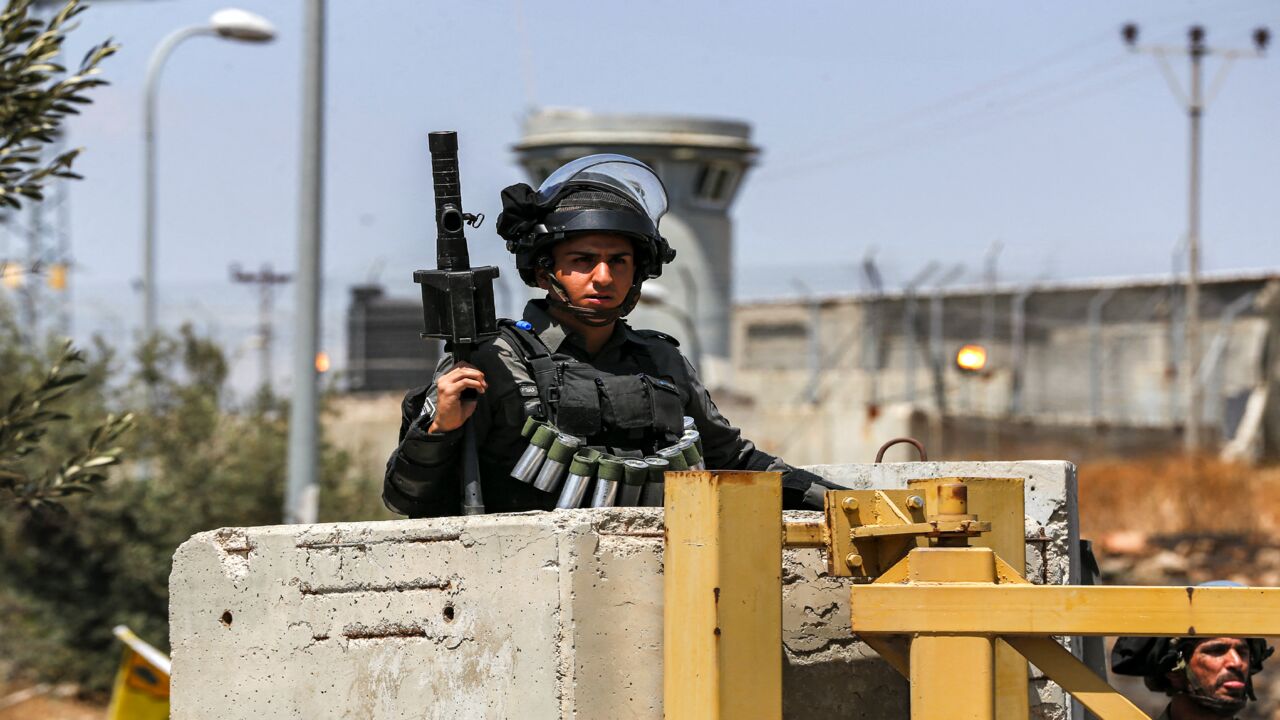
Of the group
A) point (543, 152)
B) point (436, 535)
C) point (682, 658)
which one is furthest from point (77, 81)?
point (543, 152)

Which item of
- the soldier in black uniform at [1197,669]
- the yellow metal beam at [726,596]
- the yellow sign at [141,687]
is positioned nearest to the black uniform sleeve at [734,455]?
the yellow metal beam at [726,596]

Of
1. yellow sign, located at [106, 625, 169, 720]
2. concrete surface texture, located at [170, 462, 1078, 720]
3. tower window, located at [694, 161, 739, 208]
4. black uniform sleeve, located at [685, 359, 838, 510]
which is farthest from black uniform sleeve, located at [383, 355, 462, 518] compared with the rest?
tower window, located at [694, 161, 739, 208]

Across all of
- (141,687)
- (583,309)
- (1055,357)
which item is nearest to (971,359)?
(583,309)

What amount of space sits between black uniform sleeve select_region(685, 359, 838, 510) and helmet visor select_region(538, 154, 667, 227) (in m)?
0.44

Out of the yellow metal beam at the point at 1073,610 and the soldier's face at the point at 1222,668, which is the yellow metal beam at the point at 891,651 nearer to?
the yellow metal beam at the point at 1073,610

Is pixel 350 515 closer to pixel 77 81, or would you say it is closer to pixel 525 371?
pixel 77 81

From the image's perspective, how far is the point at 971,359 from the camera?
26.3ft

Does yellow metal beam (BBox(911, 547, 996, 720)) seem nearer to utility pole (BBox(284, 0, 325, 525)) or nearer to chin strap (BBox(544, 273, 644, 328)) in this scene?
chin strap (BBox(544, 273, 644, 328))

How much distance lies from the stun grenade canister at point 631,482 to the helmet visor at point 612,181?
0.66 meters

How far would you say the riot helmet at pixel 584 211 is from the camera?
15.2ft

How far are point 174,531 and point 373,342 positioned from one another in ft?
56.7

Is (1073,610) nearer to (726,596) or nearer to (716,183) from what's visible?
(726,596)

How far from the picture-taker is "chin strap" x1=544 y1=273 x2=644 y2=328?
4641 millimetres

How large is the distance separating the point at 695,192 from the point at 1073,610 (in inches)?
1118
